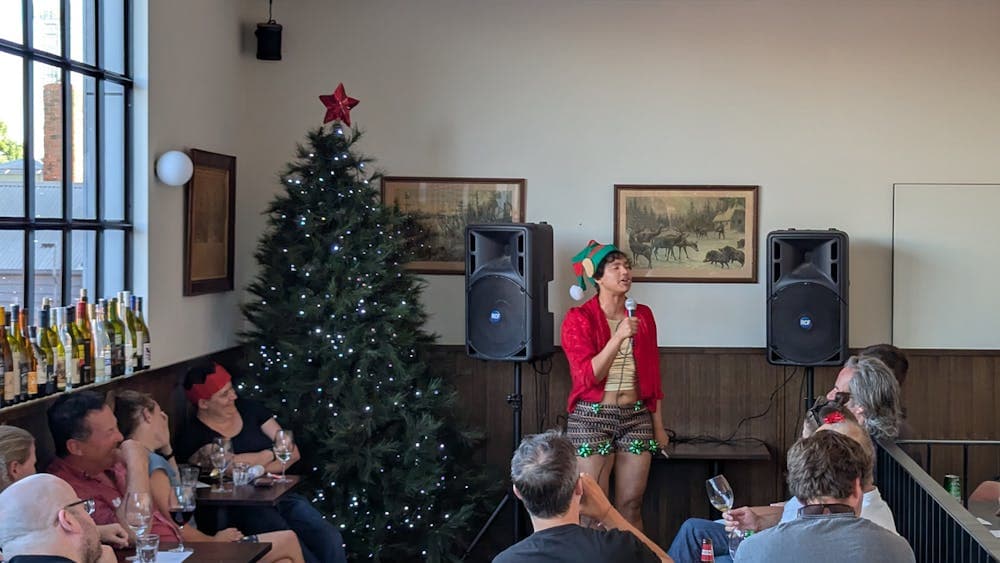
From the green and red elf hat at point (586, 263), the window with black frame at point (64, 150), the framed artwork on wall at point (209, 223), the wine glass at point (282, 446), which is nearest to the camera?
the window with black frame at point (64, 150)

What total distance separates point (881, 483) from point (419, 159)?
314 cm

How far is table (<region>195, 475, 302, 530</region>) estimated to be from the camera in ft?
15.6

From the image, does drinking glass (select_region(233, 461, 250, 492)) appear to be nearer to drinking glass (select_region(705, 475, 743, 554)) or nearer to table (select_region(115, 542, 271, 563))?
table (select_region(115, 542, 271, 563))

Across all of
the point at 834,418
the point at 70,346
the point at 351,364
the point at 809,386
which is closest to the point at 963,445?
the point at 809,386

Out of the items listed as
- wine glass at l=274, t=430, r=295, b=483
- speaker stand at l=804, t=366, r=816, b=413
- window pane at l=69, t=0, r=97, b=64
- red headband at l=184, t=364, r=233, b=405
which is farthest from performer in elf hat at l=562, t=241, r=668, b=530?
window pane at l=69, t=0, r=97, b=64

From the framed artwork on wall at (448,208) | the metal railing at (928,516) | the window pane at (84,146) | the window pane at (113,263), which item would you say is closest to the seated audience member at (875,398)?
the metal railing at (928,516)

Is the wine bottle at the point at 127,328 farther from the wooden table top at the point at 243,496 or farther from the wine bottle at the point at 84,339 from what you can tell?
the wooden table top at the point at 243,496

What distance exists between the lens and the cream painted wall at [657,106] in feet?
21.8

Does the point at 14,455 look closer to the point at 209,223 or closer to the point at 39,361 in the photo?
the point at 39,361

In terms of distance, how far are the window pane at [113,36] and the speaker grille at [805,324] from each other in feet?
11.4

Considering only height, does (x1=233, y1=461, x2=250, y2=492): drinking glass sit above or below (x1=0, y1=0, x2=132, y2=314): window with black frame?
below

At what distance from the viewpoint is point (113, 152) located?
5.22 m

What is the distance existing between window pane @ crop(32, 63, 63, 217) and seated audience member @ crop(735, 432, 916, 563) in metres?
2.99

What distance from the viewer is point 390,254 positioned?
595 cm
